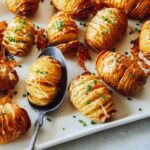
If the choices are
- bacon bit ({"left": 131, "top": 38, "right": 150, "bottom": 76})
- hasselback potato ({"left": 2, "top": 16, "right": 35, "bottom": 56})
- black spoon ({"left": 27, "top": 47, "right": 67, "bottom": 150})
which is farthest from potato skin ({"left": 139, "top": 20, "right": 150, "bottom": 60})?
hasselback potato ({"left": 2, "top": 16, "right": 35, "bottom": 56})

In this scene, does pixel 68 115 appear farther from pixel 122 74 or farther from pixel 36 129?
pixel 122 74

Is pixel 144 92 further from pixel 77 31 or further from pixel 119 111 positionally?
pixel 77 31

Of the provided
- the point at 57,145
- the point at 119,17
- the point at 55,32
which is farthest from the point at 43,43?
the point at 57,145

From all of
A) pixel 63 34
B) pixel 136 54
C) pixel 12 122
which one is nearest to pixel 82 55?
pixel 63 34

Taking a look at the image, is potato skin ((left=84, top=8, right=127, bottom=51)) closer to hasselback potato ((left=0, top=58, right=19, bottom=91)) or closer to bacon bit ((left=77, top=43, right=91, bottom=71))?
bacon bit ((left=77, top=43, right=91, bottom=71))

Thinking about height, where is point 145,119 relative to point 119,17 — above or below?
below

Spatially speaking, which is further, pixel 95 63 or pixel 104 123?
pixel 95 63

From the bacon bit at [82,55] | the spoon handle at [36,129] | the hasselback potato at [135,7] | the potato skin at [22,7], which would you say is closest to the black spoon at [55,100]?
→ the spoon handle at [36,129]
